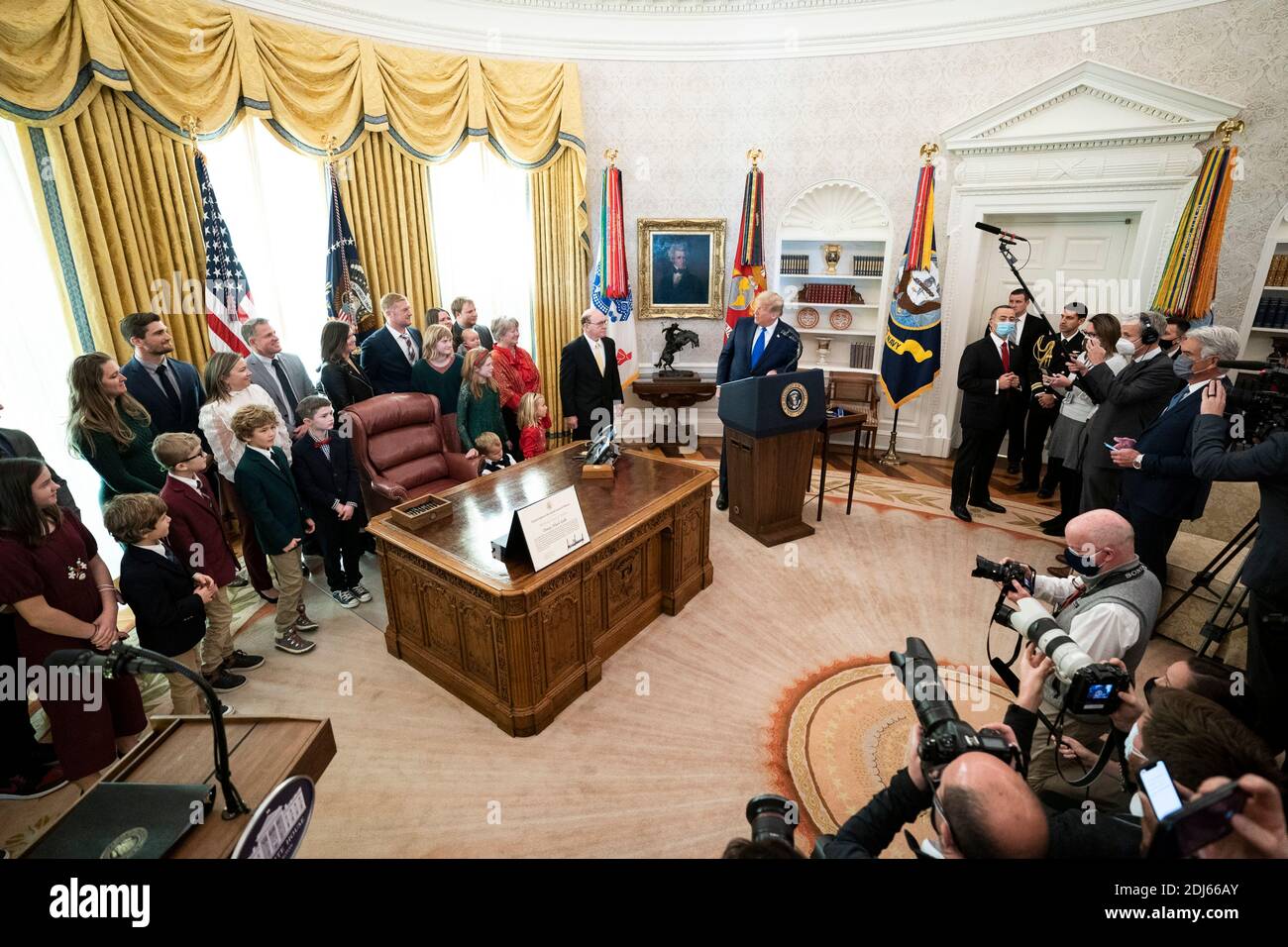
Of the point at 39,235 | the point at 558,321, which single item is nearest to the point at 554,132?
the point at 558,321

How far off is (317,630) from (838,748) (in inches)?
117

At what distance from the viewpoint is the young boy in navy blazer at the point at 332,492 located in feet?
11.4

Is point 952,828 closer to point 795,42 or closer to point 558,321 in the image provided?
point 558,321

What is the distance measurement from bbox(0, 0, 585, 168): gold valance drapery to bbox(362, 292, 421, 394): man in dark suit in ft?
5.04

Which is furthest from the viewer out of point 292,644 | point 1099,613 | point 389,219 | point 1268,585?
point 389,219

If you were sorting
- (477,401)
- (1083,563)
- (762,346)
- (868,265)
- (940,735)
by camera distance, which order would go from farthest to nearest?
(868,265), (762,346), (477,401), (1083,563), (940,735)

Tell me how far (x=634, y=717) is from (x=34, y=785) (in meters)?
2.48

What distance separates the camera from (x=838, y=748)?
2.69m

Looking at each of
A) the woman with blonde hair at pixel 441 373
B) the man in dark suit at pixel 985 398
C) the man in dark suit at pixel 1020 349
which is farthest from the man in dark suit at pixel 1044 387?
the woman with blonde hair at pixel 441 373

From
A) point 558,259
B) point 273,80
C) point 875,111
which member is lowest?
point 558,259

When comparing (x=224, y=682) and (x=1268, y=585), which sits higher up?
(x=1268, y=585)

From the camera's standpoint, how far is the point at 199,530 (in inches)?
108

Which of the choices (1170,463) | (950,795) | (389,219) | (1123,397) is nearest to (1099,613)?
(950,795)

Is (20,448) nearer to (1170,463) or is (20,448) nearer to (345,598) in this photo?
(345,598)
